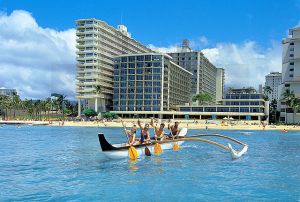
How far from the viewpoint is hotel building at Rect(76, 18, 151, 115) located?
136 m

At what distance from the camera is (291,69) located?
129250 millimetres

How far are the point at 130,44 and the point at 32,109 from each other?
49274 mm

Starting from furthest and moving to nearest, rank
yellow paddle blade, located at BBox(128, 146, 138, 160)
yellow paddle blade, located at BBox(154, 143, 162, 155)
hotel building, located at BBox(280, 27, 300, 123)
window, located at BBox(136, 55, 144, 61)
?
window, located at BBox(136, 55, 144, 61) < hotel building, located at BBox(280, 27, 300, 123) < yellow paddle blade, located at BBox(154, 143, 162, 155) < yellow paddle blade, located at BBox(128, 146, 138, 160)

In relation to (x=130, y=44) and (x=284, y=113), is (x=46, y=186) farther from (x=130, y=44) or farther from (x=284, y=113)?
(x=130, y=44)

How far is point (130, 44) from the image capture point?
163250 millimetres

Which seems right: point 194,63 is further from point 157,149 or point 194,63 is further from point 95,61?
point 157,149

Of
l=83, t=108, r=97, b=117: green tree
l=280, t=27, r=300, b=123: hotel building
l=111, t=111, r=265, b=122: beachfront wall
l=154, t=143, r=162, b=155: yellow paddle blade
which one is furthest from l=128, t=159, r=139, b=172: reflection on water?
l=111, t=111, r=265, b=122: beachfront wall

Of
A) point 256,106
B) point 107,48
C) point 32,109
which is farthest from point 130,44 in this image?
point 256,106

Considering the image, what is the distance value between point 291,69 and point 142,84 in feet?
171

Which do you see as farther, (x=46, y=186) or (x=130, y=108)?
(x=130, y=108)

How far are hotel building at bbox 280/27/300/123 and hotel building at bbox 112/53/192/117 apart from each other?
1622 inches

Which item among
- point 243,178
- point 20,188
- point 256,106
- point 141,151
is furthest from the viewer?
point 256,106

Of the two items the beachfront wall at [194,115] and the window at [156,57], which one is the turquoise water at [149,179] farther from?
the window at [156,57]

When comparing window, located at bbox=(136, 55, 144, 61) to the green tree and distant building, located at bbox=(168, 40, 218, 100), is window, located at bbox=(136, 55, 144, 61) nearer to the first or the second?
the green tree
